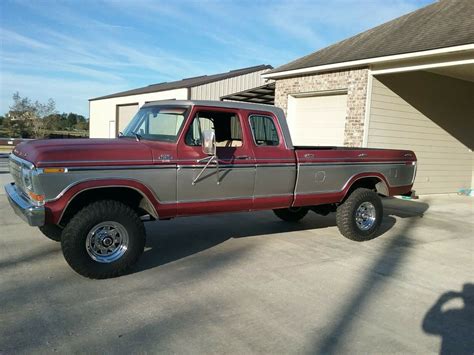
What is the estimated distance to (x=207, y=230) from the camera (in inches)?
286

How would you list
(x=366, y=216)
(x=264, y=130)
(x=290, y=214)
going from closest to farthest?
(x=264, y=130), (x=366, y=216), (x=290, y=214)

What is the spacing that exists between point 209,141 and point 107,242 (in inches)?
62.7

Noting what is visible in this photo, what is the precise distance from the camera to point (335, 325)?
3.87 m

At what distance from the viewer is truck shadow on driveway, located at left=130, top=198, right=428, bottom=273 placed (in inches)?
230

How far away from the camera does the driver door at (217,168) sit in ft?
17.2

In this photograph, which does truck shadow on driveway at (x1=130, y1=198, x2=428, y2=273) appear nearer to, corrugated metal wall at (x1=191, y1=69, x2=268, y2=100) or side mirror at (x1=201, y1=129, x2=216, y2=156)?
side mirror at (x1=201, y1=129, x2=216, y2=156)

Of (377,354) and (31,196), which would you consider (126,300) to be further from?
(377,354)

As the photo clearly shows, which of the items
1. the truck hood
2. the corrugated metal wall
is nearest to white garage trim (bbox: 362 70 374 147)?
the truck hood

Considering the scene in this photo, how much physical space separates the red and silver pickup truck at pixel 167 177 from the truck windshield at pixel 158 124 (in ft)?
0.05

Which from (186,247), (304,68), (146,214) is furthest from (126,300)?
(304,68)

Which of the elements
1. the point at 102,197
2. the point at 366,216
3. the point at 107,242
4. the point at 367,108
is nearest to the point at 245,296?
the point at 107,242

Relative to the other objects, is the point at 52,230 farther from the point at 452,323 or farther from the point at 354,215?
the point at 452,323

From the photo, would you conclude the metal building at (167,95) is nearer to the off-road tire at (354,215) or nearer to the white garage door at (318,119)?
the white garage door at (318,119)

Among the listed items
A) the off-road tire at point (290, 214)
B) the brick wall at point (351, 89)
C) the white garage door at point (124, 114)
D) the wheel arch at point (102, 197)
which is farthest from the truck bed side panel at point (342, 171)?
the white garage door at point (124, 114)
